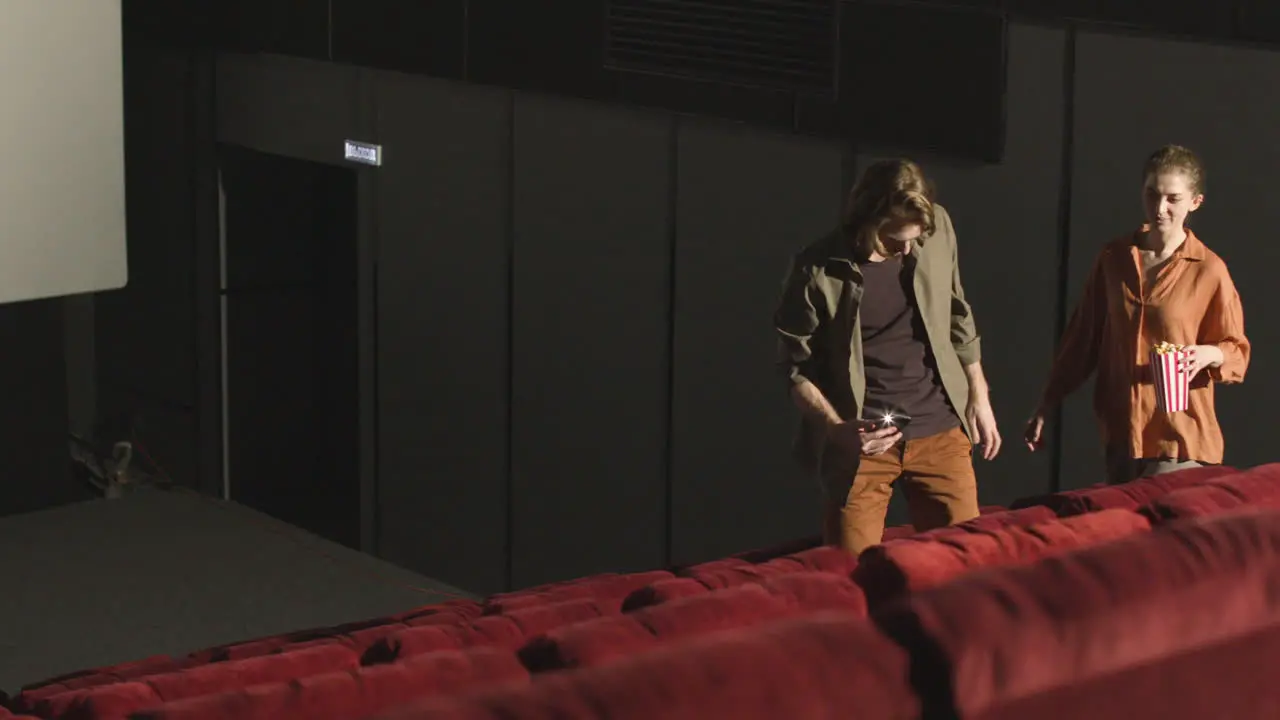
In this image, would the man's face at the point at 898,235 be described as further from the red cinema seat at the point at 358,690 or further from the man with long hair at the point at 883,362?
the red cinema seat at the point at 358,690

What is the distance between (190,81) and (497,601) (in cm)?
744

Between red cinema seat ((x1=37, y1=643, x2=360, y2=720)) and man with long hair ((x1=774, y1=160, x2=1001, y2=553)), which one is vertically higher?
man with long hair ((x1=774, y1=160, x2=1001, y2=553))

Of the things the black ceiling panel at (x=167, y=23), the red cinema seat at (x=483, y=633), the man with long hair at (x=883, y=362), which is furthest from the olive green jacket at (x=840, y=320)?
the black ceiling panel at (x=167, y=23)

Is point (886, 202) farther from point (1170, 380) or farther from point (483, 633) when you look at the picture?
point (483, 633)

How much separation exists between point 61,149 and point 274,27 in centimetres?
135

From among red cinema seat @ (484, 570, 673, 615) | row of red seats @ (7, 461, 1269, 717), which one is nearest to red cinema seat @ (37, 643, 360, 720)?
row of red seats @ (7, 461, 1269, 717)

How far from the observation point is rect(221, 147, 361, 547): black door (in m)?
11.4

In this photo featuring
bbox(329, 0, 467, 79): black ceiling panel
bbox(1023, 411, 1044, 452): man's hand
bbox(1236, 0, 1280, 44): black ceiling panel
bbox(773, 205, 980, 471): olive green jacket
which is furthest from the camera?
bbox(329, 0, 467, 79): black ceiling panel

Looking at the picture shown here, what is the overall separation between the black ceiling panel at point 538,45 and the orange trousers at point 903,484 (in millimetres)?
3923

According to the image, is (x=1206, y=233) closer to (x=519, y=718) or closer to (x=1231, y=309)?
(x=1231, y=309)

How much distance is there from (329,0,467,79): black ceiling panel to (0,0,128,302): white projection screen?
1.54m

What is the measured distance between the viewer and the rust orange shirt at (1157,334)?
17.3 feet

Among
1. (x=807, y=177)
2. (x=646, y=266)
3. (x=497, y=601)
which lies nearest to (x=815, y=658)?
(x=497, y=601)

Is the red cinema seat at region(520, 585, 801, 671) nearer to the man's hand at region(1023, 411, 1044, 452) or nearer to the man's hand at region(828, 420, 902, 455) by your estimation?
the man's hand at region(828, 420, 902, 455)
